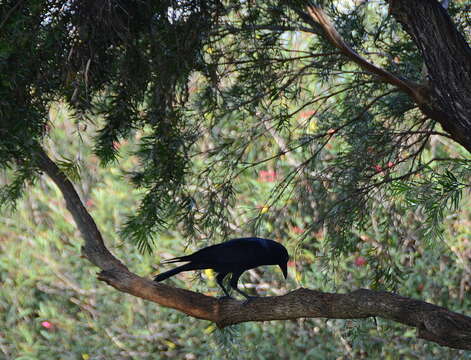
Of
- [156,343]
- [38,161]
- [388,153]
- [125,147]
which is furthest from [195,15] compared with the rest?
[125,147]

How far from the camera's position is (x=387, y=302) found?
8.73 ft

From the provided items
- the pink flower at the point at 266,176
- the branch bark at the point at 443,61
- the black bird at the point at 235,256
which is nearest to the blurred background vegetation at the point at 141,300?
the pink flower at the point at 266,176

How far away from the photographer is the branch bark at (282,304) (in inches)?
97.3

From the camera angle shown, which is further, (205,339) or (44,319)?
(44,319)

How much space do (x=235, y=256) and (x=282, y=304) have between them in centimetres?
58

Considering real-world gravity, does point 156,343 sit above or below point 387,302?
above

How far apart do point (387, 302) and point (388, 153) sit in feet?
4.47

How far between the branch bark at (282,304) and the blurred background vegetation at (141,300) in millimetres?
2147

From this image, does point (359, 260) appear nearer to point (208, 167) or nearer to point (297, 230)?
point (297, 230)

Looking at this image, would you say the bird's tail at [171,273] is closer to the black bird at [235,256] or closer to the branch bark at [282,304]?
the black bird at [235,256]

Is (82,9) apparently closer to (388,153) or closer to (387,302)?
(387,302)

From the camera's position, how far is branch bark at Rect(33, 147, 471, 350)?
2.47m

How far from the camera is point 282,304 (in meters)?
2.96

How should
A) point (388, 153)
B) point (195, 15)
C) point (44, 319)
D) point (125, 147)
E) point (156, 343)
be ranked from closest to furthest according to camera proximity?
point (195, 15) → point (388, 153) → point (156, 343) → point (44, 319) → point (125, 147)
